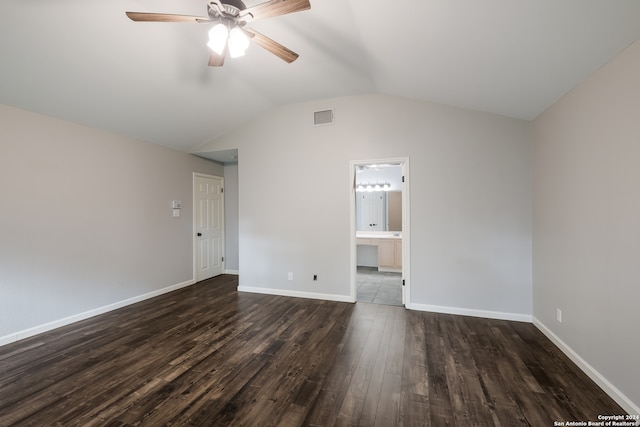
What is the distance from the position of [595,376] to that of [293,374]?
7.85ft

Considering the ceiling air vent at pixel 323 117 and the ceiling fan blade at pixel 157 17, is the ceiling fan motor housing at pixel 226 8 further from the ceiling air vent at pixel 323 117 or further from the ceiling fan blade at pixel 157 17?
the ceiling air vent at pixel 323 117

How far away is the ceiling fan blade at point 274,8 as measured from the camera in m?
1.61

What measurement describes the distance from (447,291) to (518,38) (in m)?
2.88

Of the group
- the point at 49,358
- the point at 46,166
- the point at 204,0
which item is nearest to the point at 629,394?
the point at 204,0

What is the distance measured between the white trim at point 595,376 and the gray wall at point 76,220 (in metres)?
5.33

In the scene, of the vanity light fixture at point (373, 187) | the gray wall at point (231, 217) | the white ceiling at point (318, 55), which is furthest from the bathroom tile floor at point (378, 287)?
the white ceiling at point (318, 55)

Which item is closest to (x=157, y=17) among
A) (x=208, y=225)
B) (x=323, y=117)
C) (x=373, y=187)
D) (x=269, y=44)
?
(x=269, y=44)

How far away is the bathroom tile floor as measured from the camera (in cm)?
425

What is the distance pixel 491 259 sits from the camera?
A: 3.48 metres

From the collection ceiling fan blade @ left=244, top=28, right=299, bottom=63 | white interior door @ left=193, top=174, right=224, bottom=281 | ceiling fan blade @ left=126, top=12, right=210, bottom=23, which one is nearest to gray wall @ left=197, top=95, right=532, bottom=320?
white interior door @ left=193, top=174, right=224, bottom=281

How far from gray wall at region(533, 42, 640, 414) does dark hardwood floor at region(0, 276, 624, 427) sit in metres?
0.27

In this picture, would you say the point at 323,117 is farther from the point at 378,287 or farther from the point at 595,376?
the point at 595,376

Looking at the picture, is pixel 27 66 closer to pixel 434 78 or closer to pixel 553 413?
pixel 434 78

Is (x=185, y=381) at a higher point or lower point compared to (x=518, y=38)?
lower
